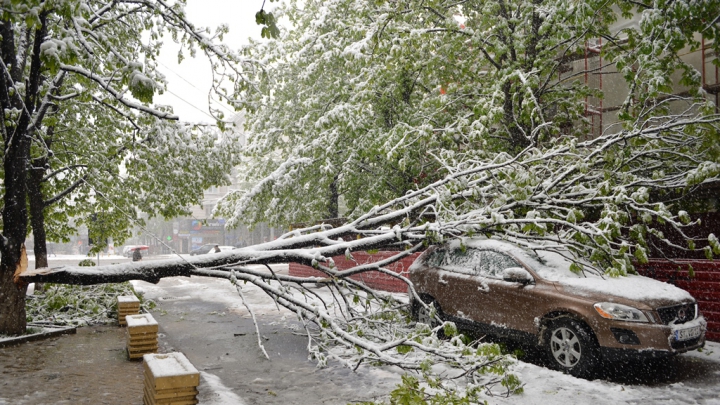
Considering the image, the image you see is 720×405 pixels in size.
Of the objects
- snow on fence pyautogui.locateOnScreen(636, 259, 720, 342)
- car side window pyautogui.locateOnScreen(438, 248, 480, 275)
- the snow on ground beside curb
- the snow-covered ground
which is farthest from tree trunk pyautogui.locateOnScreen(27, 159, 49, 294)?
snow on fence pyautogui.locateOnScreen(636, 259, 720, 342)

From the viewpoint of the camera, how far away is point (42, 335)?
9.16 m

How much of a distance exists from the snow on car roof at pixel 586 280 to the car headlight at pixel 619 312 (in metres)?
0.17

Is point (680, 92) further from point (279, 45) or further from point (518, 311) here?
point (279, 45)

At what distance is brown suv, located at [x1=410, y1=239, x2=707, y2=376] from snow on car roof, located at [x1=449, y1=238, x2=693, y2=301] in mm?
13

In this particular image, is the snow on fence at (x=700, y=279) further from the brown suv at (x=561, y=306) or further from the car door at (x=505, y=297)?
the car door at (x=505, y=297)

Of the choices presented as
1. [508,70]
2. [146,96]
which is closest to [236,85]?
[146,96]

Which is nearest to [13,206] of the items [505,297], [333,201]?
[505,297]

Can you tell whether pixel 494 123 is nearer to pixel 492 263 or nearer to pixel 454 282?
pixel 492 263

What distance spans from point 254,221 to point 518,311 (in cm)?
1365

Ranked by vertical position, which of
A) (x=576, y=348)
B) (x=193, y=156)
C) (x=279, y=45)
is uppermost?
(x=279, y=45)

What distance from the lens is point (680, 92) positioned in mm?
13844

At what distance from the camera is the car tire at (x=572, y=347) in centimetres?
636

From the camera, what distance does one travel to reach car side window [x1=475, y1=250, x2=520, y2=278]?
25.5 ft

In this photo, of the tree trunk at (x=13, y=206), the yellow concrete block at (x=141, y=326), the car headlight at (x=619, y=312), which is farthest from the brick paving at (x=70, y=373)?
the car headlight at (x=619, y=312)
